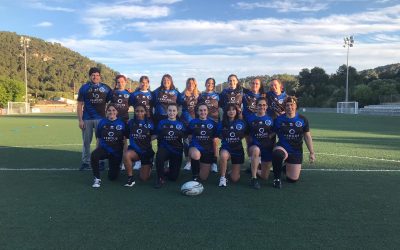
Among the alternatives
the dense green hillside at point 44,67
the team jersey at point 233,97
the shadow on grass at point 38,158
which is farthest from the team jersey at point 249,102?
the dense green hillside at point 44,67

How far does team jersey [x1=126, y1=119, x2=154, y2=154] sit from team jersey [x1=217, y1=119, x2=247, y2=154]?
1229mm

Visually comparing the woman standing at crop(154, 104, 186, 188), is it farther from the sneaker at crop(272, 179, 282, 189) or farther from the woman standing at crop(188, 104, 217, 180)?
the sneaker at crop(272, 179, 282, 189)

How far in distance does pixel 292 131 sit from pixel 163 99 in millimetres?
2446

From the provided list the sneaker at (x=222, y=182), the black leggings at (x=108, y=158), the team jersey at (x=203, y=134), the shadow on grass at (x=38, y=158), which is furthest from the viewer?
the shadow on grass at (x=38, y=158)

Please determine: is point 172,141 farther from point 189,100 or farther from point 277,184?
point 277,184

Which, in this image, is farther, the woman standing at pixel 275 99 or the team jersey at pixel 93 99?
the team jersey at pixel 93 99

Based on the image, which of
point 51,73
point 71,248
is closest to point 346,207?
point 71,248

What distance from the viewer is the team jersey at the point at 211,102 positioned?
7168 mm

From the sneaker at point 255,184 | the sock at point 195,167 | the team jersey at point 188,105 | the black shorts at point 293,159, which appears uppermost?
the team jersey at point 188,105

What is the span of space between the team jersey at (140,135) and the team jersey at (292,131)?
7.01 feet

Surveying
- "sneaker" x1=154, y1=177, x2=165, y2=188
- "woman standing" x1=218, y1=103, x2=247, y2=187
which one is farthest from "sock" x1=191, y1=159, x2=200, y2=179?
"sneaker" x1=154, y1=177, x2=165, y2=188

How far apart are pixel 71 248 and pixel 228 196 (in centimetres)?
242

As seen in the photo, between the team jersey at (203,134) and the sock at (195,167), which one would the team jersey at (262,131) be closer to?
the team jersey at (203,134)

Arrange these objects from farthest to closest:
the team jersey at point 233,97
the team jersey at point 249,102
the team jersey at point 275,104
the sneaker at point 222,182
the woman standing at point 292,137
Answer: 1. the team jersey at point 233,97
2. the team jersey at point 249,102
3. the team jersey at point 275,104
4. the woman standing at point 292,137
5. the sneaker at point 222,182
